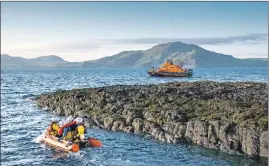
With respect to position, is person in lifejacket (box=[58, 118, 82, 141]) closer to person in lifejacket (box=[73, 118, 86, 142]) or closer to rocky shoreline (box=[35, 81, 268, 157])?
person in lifejacket (box=[73, 118, 86, 142])

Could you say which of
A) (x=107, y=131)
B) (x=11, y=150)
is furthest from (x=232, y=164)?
(x=11, y=150)

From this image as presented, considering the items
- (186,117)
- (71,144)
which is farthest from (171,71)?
(71,144)

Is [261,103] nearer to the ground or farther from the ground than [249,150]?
farther from the ground

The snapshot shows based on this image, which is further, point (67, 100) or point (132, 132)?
point (67, 100)

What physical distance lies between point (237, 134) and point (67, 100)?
106ft

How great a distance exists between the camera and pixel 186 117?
131ft

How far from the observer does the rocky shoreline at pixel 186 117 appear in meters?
32.3

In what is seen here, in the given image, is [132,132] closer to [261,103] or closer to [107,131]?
[107,131]

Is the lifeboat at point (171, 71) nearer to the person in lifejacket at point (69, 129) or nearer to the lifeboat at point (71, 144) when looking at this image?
the person in lifejacket at point (69, 129)

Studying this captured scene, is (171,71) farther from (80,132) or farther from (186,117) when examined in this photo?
(80,132)

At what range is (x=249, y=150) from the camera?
31062 millimetres

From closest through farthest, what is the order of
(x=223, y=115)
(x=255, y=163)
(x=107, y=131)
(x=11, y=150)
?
(x=255, y=163) → (x=11, y=150) → (x=223, y=115) → (x=107, y=131)

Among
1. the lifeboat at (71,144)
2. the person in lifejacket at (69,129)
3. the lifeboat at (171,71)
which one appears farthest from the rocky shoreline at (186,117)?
the lifeboat at (171,71)

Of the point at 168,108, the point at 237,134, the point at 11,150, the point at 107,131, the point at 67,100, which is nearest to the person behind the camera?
the point at 237,134
